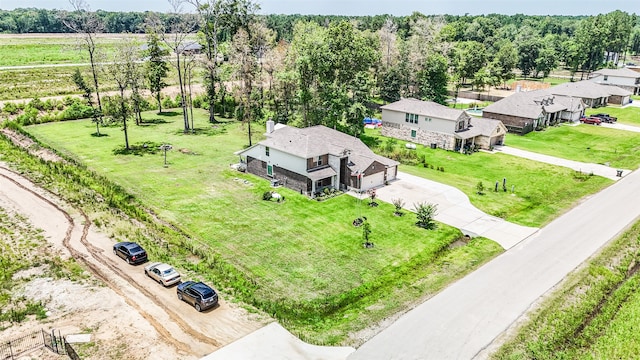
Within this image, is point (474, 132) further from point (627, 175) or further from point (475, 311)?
point (475, 311)

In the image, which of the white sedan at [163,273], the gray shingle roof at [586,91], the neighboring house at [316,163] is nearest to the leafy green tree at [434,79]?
the gray shingle roof at [586,91]

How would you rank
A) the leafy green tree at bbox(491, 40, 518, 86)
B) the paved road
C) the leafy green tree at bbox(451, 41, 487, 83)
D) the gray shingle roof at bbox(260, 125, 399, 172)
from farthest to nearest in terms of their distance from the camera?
the leafy green tree at bbox(491, 40, 518, 86), the leafy green tree at bbox(451, 41, 487, 83), the gray shingle roof at bbox(260, 125, 399, 172), the paved road

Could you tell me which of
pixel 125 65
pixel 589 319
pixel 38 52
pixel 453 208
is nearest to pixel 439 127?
pixel 453 208

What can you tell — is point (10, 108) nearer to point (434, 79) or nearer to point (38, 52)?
point (434, 79)

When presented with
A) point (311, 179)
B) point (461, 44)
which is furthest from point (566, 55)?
point (311, 179)

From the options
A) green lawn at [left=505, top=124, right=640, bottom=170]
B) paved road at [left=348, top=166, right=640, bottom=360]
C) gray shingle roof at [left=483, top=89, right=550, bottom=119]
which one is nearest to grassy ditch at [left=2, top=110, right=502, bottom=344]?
paved road at [left=348, top=166, right=640, bottom=360]

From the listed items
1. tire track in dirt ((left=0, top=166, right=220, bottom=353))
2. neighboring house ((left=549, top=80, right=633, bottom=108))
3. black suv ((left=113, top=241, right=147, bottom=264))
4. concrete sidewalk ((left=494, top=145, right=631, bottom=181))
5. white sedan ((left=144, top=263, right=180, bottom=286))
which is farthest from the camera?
neighboring house ((left=549, top=80, right=633, bottom=108))

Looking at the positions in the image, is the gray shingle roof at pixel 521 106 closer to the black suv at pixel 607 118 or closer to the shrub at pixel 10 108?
the black suv at pixel 607 118

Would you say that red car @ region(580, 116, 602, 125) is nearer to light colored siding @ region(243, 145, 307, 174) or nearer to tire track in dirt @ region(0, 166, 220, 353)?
light colored siding @ region(243, 145, 307, 174)
